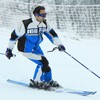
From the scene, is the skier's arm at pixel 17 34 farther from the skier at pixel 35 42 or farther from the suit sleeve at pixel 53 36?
the suit sleeve at pixel 53 36

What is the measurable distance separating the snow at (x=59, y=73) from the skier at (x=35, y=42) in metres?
0.33

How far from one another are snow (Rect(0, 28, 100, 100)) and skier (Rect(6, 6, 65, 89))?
33 cm

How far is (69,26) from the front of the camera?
18.1 metres

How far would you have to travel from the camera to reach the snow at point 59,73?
629 cm

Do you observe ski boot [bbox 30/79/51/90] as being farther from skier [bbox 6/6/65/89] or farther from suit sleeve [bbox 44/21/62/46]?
suit sleeve [bbox 44/21/62/46]

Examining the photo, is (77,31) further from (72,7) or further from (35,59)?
(35,59)

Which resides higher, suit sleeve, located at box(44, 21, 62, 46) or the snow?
suit sleeve, located at box(44, 21, 62, 46)

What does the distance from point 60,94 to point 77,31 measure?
36.1 feet

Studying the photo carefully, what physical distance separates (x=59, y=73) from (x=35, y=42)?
6.00ft

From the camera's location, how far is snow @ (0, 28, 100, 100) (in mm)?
6293

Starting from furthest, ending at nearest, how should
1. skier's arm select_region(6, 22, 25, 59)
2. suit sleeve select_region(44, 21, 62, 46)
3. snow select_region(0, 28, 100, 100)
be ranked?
→ suit sleeve select_region(44, 21, 62, 46), skier's arm select_region(6, 22, 25, 59), snow select_region(0, 28, 100, 100)

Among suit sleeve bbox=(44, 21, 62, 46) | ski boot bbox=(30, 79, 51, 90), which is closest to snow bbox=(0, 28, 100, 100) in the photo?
ski boot bbox=(30, 79, 51, 90)

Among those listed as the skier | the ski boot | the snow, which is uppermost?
the skier

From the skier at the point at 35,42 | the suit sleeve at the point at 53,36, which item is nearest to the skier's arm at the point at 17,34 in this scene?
the skier at the point at 35,42
